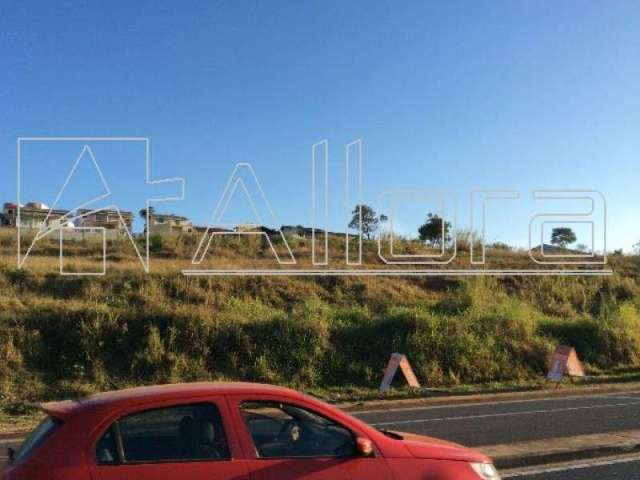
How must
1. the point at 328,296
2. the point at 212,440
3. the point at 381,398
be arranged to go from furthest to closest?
the point at 328,296 → the point at 381,398 → the point at 212,440

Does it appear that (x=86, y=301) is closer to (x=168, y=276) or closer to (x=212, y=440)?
(x=168, y=276)

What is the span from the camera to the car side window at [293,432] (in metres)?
5.05

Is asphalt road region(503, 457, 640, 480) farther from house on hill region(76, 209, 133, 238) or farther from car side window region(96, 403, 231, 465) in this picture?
house on hill region(76, 209, 133, 238)

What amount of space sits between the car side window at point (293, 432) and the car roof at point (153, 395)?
0.12 metres

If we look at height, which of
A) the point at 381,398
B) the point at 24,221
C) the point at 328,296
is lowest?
the point at 381,398

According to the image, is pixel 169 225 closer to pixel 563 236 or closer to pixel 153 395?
pixel 563 236

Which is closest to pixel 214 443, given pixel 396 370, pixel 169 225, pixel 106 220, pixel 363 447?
pixel 363 447

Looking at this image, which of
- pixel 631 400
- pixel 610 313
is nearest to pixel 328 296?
pixel 610 313

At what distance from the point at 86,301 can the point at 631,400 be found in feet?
54.6

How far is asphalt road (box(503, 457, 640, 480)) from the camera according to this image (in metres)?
8.22

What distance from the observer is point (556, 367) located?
1981 cm

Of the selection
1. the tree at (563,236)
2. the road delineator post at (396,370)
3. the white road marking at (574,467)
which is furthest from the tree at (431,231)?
the white road marking at (574,467)

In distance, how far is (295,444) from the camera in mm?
5129

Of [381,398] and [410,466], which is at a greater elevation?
[410,466]
